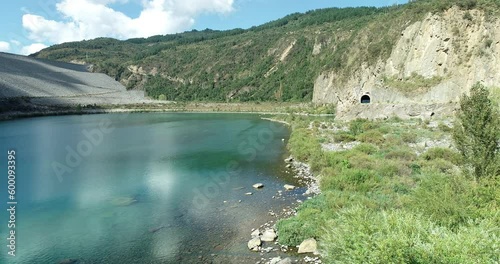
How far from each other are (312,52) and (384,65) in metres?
72.5

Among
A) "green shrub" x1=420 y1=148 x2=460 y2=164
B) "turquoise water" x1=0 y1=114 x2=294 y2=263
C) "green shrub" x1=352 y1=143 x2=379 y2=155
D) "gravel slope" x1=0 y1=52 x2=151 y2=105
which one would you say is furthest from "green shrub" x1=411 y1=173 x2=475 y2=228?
"gravel slope" x1=0 y1=52 x2=151 y2=105

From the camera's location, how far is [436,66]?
62.4 metres

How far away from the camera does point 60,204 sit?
2180cm

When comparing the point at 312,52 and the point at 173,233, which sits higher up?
the point at 312,52

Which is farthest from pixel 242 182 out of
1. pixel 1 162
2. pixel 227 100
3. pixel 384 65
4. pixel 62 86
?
pixel 62 86

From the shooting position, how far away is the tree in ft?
53.4

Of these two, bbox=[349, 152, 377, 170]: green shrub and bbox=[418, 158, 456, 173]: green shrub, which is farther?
bbox=[349, 152, 377, 170]: green shrub

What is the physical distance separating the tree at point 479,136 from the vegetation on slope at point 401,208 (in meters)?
0.06

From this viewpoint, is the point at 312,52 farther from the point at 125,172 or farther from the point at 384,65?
the point at 125,172

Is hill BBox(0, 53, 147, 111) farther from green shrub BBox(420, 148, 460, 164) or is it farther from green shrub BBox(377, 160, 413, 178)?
green shrub BBox(420, 148, 460, 164)

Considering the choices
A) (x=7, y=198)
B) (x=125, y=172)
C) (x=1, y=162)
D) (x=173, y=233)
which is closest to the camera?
(x=173, y=233)

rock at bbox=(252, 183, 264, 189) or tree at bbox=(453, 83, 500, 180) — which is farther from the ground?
tree at bbox=(453, 83, 500, 180)

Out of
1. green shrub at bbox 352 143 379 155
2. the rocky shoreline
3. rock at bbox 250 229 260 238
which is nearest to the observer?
the rocky shoreline

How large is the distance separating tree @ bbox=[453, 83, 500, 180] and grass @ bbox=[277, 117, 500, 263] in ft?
3.10
